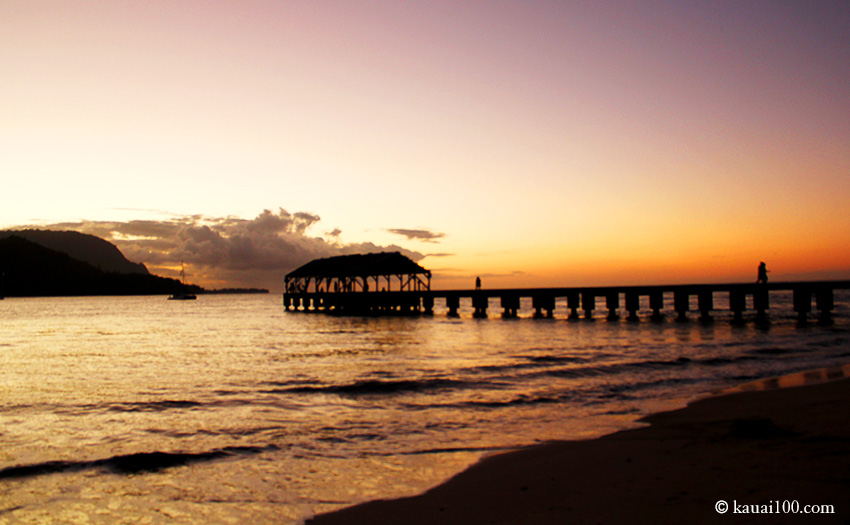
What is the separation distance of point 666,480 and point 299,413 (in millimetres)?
7090

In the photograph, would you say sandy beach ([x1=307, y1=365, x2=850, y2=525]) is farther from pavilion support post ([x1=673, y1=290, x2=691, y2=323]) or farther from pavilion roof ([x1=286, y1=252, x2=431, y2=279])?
pavilion roof ([x1=286, y1=252, x2=431, y2=279])

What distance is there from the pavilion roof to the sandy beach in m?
42.0

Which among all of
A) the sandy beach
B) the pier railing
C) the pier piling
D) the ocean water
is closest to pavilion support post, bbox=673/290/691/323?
the pier railing

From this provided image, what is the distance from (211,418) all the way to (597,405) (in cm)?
774

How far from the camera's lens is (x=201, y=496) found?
5816 mm

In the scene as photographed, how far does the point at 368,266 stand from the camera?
49344mm

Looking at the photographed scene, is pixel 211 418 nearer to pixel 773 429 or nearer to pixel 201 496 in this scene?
pixel 201 496

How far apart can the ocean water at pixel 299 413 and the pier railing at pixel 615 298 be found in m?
12.2

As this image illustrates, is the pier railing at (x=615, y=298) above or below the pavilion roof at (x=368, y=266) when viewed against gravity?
below

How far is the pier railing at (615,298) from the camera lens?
33.6 meters

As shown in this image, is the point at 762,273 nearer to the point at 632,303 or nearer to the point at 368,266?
the point at 632,303

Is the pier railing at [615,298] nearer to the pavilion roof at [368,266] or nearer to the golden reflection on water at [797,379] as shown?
the pavilion roof at [368,266]

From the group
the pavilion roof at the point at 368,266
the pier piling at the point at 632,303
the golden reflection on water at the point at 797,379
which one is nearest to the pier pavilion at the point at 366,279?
the pavilion roof at the point at 368,266

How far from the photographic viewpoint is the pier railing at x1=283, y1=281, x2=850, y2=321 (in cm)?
→ 3362
